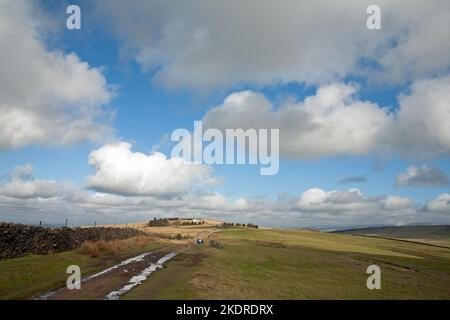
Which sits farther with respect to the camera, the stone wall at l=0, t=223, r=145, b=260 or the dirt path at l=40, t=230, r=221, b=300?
the stone wall at l=0, t=223, r=145, b=260

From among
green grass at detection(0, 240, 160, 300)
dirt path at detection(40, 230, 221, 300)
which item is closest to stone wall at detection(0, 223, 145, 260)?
green grass at detection(0, 240, 160, 300)

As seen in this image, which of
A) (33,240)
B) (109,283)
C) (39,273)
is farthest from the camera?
(33,240)

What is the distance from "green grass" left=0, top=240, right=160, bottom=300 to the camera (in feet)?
67.5

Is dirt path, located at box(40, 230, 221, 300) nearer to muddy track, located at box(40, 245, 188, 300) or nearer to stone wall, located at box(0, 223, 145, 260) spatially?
muddy track, located at box(40, 245, 188, 300)

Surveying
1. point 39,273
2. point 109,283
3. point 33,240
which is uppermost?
point 33,240

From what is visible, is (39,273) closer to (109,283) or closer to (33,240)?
(109,283)

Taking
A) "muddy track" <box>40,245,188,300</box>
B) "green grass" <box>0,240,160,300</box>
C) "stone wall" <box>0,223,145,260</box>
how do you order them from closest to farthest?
1. "muddy track" <box>40,245,188,300</box>
2. "green grass" <box>0,240,160,300</box>
3. "stone wall" <box>0,223,145,260</box>

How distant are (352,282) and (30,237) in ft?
105

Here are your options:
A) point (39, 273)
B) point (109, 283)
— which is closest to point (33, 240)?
point (39, 273)

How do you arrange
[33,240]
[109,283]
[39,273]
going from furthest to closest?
[33,240], [39,273], [109,283]

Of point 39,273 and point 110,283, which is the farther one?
point 39,273

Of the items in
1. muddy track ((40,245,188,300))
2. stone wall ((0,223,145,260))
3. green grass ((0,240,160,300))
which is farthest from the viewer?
stone wall ((0,223,145,260))

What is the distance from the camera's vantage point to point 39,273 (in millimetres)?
26578
